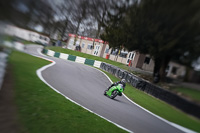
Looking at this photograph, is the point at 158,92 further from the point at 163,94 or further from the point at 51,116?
the point at 51,116

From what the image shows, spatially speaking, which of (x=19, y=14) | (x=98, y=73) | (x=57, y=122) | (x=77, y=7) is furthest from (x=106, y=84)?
(x=57, y=122)

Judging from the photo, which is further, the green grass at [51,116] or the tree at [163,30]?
the green grass at [51,116]

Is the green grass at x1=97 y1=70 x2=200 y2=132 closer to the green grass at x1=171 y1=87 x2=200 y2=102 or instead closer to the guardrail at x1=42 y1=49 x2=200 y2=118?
the guardrail at x1=42 y1=49 x2=200 y2=118

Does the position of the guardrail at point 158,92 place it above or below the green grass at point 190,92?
below

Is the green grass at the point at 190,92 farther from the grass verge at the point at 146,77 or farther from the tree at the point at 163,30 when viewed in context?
the tree at the point at 163,30

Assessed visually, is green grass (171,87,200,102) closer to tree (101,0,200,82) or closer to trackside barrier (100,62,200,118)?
trackside barrier (100,62,200,118)

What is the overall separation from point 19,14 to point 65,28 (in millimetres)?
641

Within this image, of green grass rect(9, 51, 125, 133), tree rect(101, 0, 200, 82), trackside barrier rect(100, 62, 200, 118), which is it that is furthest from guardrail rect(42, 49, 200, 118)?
green grass rect(9, 51, 125, 133)

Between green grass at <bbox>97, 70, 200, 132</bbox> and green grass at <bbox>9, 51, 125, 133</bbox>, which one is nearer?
green grass at <bbox>97, 70, 200, 132</bbox>

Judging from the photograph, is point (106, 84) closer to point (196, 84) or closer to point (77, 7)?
point (77, 7)

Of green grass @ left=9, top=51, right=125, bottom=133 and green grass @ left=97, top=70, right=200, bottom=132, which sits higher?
green grass @ left=97, top=70, right=200, bottom=132

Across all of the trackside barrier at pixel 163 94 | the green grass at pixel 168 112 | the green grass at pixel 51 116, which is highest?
the trackside barrier at pixel 163 94

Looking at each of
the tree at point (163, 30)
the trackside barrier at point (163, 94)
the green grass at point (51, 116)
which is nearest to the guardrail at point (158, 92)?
the trackside barrier at point (163, 94)

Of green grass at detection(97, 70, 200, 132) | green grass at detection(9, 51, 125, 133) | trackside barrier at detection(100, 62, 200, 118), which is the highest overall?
trackside barrier at detection(100, 62, 200, 118)
